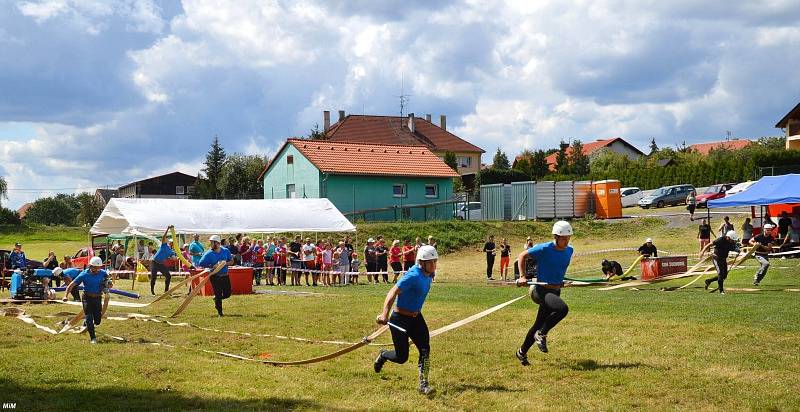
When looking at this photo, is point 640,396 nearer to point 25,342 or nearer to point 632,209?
point 25,342

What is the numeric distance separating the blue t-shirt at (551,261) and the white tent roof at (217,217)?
2377 centimetres

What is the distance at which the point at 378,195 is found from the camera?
56.8m

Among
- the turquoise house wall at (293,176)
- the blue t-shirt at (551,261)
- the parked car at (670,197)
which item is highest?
the turquoise house wall at (293,176)

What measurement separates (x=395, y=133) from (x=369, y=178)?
122 feet

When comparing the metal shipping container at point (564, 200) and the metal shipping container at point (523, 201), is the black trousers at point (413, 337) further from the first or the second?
the metal shipping container at point (564, 200)

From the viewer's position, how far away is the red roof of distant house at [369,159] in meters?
56.1

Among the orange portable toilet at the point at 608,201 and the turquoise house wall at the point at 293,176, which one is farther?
the turquoise house wall at the point at 293,176

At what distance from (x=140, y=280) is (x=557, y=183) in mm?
27769

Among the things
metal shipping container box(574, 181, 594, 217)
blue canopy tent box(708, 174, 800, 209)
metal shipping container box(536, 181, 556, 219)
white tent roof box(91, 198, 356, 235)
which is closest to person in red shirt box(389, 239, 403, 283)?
white tent roof box(91, 198, 356, 235)

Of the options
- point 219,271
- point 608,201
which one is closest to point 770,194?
point 608,201

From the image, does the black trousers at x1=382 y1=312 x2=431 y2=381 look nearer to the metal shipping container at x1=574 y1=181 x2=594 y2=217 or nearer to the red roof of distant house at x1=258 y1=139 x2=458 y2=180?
the metal shipping container at x1=574 y1=181 x2=594 y2=217

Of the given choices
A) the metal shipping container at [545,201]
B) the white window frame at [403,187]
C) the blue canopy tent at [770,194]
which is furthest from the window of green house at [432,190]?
the blue canopy tent at [770,194]

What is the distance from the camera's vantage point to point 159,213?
34.7 metres

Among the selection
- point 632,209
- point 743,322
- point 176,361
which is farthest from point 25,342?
point 632,209
